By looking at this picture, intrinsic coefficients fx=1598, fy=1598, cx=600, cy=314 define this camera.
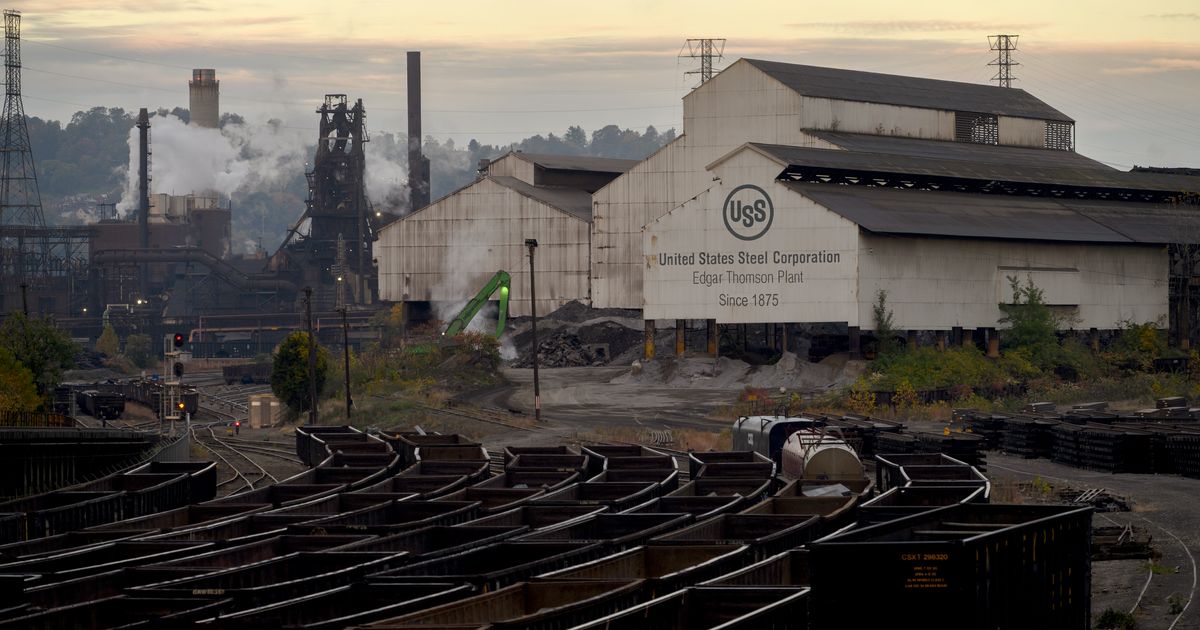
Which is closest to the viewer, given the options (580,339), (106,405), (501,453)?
(501,453)

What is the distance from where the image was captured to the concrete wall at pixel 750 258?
75250mm

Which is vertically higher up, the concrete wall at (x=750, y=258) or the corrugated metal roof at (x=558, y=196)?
the corrugated metal roof at (x=558, y=196)

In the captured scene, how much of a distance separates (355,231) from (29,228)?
3401 centimetres

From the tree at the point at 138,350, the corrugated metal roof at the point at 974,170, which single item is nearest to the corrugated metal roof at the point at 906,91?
the corrugated metal roof at the point at 974,170

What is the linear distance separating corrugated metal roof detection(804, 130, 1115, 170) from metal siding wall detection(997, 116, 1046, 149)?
2.13ft

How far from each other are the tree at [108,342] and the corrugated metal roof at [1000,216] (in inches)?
2989

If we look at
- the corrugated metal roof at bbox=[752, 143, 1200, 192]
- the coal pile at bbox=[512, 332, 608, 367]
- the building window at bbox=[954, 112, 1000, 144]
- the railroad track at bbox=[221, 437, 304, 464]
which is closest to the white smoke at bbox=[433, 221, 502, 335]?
the coal pile at bbox=[512, 332, 608, 367]

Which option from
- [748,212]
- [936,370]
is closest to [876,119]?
[748,212]

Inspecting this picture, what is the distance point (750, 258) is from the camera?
77.4 metres

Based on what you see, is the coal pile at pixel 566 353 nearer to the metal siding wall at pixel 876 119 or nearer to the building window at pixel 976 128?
the metal siding wall at pixel 876 119

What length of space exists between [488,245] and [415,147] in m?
56.7

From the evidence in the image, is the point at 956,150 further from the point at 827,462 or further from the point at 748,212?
the point at 827,462

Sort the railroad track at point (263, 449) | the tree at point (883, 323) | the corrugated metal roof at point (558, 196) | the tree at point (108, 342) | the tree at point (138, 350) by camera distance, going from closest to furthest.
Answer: the railroad track at point (263, 449), the tree at point (883, 323), the corrugated metal roof at point (558, 196), the tree at point (138, 350), the tree at point (108, 342)

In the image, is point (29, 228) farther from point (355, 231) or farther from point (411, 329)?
point (411, 329)
